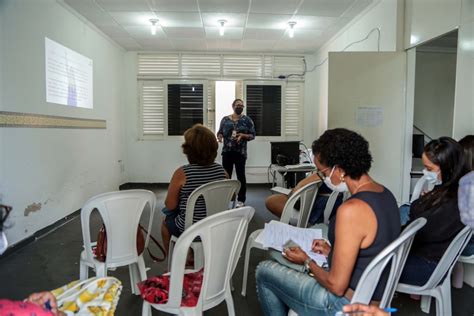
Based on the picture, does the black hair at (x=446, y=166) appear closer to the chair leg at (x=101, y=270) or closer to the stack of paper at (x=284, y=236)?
the stack of paper at (x=284, y=236)

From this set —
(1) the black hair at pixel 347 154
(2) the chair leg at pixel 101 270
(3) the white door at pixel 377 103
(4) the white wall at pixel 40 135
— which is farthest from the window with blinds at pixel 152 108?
(1) the black hair at pixel 347 154

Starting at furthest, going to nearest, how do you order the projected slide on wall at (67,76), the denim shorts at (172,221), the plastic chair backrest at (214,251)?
the projected slide on wall at (67,76) → the denim shorts at (172,221) → the plastic chair backrest at (214,251)

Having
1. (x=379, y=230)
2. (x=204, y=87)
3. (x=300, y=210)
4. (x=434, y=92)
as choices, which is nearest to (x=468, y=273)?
(x=300, y=210)

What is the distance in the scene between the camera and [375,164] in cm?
367

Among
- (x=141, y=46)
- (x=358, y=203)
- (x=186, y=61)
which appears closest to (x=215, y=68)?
(x=186, y=61)

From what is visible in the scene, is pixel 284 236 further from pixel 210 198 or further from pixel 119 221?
pixel 119 221

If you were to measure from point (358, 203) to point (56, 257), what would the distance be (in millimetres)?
2784

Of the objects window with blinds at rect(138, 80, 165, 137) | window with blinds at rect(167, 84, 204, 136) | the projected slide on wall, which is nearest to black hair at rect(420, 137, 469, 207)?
the projected slide on wall

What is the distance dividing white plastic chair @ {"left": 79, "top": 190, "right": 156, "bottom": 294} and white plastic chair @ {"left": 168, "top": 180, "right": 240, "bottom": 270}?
256 millimetres

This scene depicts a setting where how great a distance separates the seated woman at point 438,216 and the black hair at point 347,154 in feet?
2.12

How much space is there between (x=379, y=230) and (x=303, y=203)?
41.0 inches

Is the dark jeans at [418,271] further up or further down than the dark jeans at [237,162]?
further down

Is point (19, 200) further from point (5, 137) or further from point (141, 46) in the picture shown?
point (141, 46)

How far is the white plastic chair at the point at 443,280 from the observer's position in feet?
5.19
